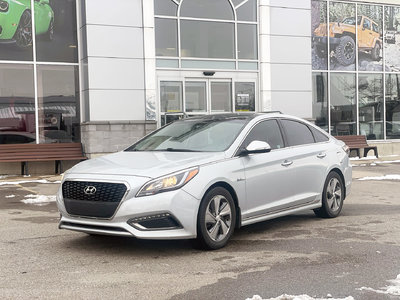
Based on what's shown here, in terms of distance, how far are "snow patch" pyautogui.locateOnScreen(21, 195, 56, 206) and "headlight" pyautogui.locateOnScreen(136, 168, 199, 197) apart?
465 centimetres

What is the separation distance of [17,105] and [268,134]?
941 centimetres

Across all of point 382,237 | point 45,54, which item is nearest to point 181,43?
point 45,54

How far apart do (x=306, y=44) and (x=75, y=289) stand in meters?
13.9

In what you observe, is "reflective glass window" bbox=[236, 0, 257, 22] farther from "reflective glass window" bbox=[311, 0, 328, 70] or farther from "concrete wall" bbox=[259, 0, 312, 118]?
"reflective glass window" bbox=[311, 0, 328, 70]

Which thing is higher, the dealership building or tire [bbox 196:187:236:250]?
the dealership building

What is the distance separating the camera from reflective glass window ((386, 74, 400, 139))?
1916 cm

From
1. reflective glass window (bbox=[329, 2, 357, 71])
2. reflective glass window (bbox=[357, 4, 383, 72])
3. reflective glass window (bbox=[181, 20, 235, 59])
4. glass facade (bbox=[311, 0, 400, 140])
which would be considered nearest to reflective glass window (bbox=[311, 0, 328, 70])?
glass facade (bbox=[311, 0, 400, 140])

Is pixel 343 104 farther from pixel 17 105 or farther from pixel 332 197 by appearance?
pixel 332 197

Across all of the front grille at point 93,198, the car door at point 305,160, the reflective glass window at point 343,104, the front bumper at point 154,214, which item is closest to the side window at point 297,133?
the car door at point 305,160

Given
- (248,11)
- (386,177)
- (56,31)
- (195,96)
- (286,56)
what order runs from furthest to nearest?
(286,56), (248,11), (195,96), (56,31), (386,177)

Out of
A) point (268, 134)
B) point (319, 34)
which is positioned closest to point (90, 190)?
point (268, 134)

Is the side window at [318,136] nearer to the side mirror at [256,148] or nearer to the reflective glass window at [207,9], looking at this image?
the side mirror at [256,148]

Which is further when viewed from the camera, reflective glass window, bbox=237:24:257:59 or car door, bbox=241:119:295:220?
reflective glass window, bbox=237:24:257:59

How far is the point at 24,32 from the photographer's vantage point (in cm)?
1412
